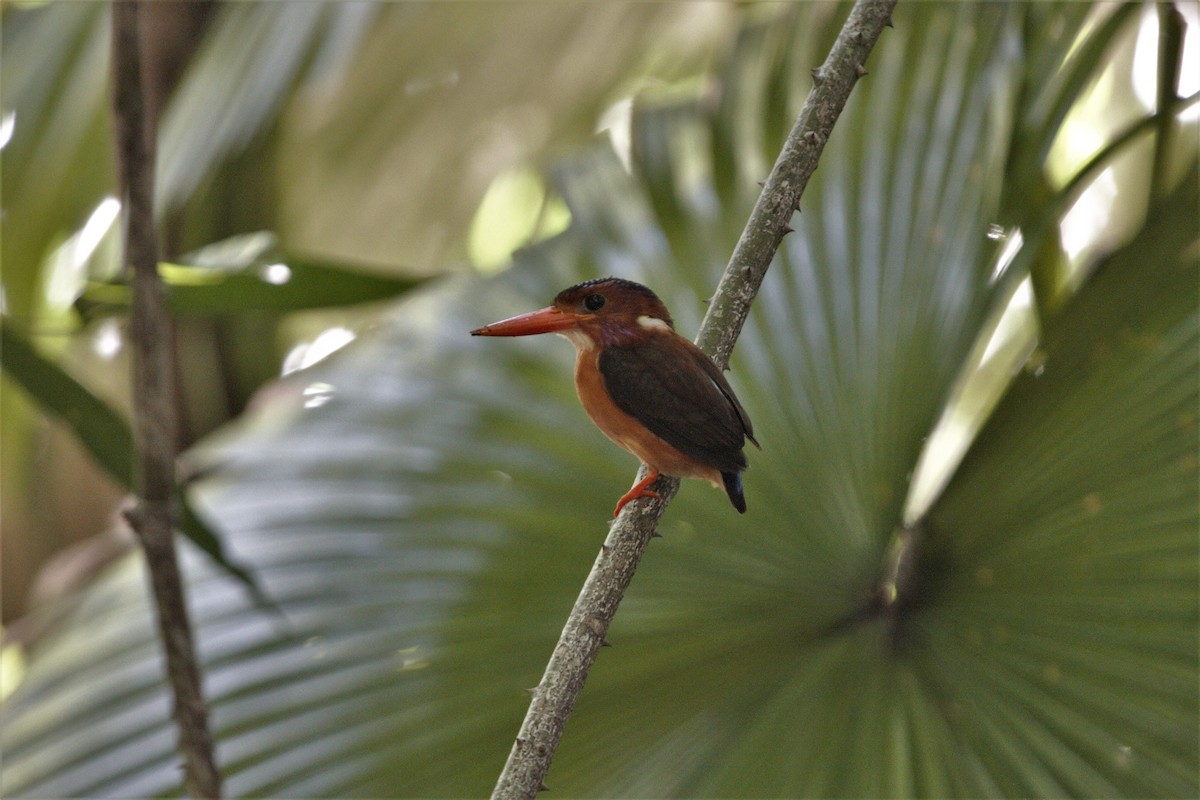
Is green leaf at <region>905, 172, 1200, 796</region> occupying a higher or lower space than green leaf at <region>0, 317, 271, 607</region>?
lower

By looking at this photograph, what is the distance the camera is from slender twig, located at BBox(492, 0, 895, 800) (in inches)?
23.9

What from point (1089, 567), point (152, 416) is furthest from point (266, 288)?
point (1089, 567)

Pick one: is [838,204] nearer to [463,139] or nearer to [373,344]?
[373,344]

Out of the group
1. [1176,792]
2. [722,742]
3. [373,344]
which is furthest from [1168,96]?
[373,344]

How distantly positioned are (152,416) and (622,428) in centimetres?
60

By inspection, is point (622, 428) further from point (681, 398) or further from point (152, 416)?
point (152, 416)

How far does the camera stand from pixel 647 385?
28.5 inches

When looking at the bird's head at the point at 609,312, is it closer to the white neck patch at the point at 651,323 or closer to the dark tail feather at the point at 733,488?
the white neck patch at the point at 651,323

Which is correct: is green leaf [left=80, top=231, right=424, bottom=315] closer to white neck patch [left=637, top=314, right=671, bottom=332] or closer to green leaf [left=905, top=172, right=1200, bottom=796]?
white neck patch [left=637, top=314, right=671, bottom=332]

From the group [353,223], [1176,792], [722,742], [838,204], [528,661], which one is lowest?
[1176,792]

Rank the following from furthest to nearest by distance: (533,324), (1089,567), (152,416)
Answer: (1089,567)
(152,416)
(533,324)

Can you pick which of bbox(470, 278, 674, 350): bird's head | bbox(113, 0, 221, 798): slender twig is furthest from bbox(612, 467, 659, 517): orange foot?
bbox(113, 0, 221, 798): slender twig

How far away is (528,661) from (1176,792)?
2.61 ft

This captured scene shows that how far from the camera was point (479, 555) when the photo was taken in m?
1.58
